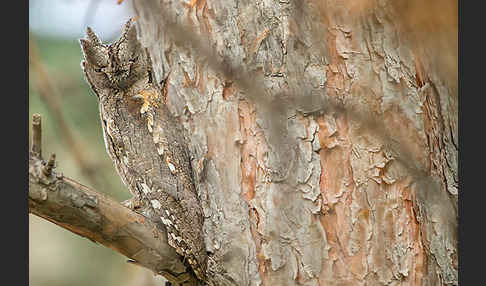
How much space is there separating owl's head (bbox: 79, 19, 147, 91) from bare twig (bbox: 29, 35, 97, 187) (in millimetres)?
179

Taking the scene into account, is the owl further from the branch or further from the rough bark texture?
the rough bark texture

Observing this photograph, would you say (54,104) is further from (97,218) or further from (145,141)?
(97,218)

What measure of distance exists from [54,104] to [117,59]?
309mm

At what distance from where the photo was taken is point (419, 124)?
65.9 inches

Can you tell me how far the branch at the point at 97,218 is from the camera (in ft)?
4.74

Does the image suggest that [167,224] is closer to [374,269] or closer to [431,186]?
[374,269]

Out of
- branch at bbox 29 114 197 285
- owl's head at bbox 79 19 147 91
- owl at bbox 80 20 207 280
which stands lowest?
branch at bbox 29 114 197 285

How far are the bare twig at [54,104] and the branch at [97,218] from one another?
0.58m

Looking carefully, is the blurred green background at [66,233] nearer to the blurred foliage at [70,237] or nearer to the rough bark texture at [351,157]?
the blurred foliage at [70,237]

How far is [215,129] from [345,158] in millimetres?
458

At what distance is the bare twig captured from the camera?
2.08m

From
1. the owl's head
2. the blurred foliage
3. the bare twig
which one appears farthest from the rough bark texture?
the blurred foliage

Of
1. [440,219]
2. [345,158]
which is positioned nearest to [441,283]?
[440,219]

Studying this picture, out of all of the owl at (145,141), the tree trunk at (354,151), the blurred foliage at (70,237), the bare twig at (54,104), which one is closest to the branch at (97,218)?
the owl at (145,141)
